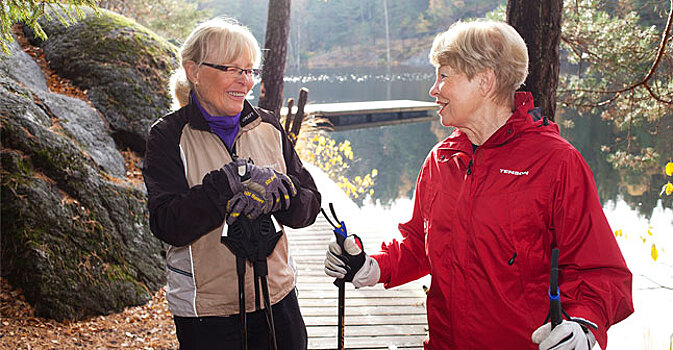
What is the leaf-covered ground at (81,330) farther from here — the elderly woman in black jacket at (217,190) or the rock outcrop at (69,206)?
the elderly woman in black jacket at (217,190)

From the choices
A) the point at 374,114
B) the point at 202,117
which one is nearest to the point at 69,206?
the point at 202,117

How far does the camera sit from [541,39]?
3.07 metres

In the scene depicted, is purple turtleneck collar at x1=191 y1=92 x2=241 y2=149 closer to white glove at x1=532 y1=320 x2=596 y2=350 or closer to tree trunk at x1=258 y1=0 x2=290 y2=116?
white glove at x1=532 y1=320 x2=596 y2=350

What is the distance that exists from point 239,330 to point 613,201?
1156cm

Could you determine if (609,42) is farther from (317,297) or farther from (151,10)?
(151,10)

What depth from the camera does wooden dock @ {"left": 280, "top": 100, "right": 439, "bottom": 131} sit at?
19.5 m

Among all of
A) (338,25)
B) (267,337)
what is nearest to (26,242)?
(267,337)

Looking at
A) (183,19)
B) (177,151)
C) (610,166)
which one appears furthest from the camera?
(183,19)

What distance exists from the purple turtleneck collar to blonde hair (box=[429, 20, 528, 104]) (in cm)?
77

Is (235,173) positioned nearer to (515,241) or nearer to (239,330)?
(239,330)

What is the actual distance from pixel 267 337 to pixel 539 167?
3.48ft

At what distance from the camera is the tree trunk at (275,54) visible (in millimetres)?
7668

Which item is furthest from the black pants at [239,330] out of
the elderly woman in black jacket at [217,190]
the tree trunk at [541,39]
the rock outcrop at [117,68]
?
the rock outcrop at [117,68]

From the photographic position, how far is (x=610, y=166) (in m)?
14.2
